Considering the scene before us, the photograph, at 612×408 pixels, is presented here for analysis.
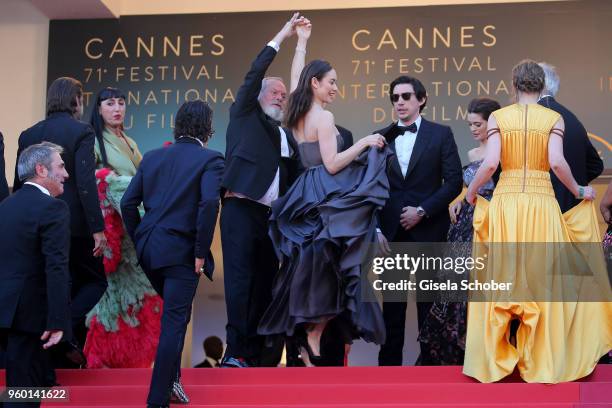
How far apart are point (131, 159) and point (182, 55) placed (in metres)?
2.95

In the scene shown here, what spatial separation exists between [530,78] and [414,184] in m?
1.13

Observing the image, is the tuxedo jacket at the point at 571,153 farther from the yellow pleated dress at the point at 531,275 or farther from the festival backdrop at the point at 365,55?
the festival backdrop at the point at 365,55

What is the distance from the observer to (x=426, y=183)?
275 inches

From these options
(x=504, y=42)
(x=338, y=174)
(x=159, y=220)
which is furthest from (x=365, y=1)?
(x=159, y=220)

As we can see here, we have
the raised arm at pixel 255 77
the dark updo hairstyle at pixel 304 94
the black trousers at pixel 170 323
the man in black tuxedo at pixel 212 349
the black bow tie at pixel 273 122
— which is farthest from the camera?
the man in black tuxedo at pixel 212 349

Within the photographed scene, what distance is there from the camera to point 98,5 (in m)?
9.88

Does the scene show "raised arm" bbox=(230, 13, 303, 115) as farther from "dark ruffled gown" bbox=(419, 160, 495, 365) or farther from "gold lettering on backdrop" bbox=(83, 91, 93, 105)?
"gold lettering on backdrop" bbox=(83, 91, 93, 105)

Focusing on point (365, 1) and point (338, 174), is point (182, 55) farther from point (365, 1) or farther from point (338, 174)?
point (338, 174)

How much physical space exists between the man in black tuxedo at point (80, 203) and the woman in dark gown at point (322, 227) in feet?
3.20

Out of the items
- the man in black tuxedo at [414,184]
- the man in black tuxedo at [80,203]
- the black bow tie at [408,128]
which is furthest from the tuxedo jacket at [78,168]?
the black bow tie at [408,128]

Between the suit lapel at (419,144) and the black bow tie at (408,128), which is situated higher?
the black bow tie at (408,128)

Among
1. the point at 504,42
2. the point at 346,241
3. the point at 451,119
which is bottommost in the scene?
the point at 346,241

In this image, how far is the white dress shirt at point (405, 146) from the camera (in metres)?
7.06

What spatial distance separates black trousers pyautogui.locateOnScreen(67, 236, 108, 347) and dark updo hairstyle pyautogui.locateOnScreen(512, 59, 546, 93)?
250 cm
